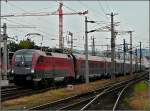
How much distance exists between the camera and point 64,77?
148ft

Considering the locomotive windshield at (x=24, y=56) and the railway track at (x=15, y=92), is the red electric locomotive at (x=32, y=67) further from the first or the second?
the railway track at (x=15, y=92)

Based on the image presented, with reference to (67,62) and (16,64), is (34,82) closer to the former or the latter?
(16,64)

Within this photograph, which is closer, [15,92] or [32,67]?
[15,92]

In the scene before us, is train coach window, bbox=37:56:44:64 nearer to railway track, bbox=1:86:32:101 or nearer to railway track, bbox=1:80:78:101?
railway track, bbox=1:80:78:101

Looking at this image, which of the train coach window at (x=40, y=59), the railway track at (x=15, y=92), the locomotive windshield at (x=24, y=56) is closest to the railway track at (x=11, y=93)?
the railway track at (x=15, y=92)

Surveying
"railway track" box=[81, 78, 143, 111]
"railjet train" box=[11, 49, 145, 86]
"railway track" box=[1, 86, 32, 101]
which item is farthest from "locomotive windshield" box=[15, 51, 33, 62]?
"railway track" box=[81, 78, 143, 111]

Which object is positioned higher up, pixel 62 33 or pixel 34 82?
pixel 62 33

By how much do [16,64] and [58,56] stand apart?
6836 millimetres

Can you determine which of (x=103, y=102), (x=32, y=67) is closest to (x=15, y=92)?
(x=32, y=67)

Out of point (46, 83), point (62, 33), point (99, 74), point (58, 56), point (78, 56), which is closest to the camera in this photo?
point (46, 83)

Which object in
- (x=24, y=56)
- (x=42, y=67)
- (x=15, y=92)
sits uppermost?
(x=24, y=56)

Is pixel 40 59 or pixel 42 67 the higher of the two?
pixel 40 59

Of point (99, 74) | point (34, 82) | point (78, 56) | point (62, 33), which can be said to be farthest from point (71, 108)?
point (62, 33)

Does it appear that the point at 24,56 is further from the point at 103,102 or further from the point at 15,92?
the point at 103,102
